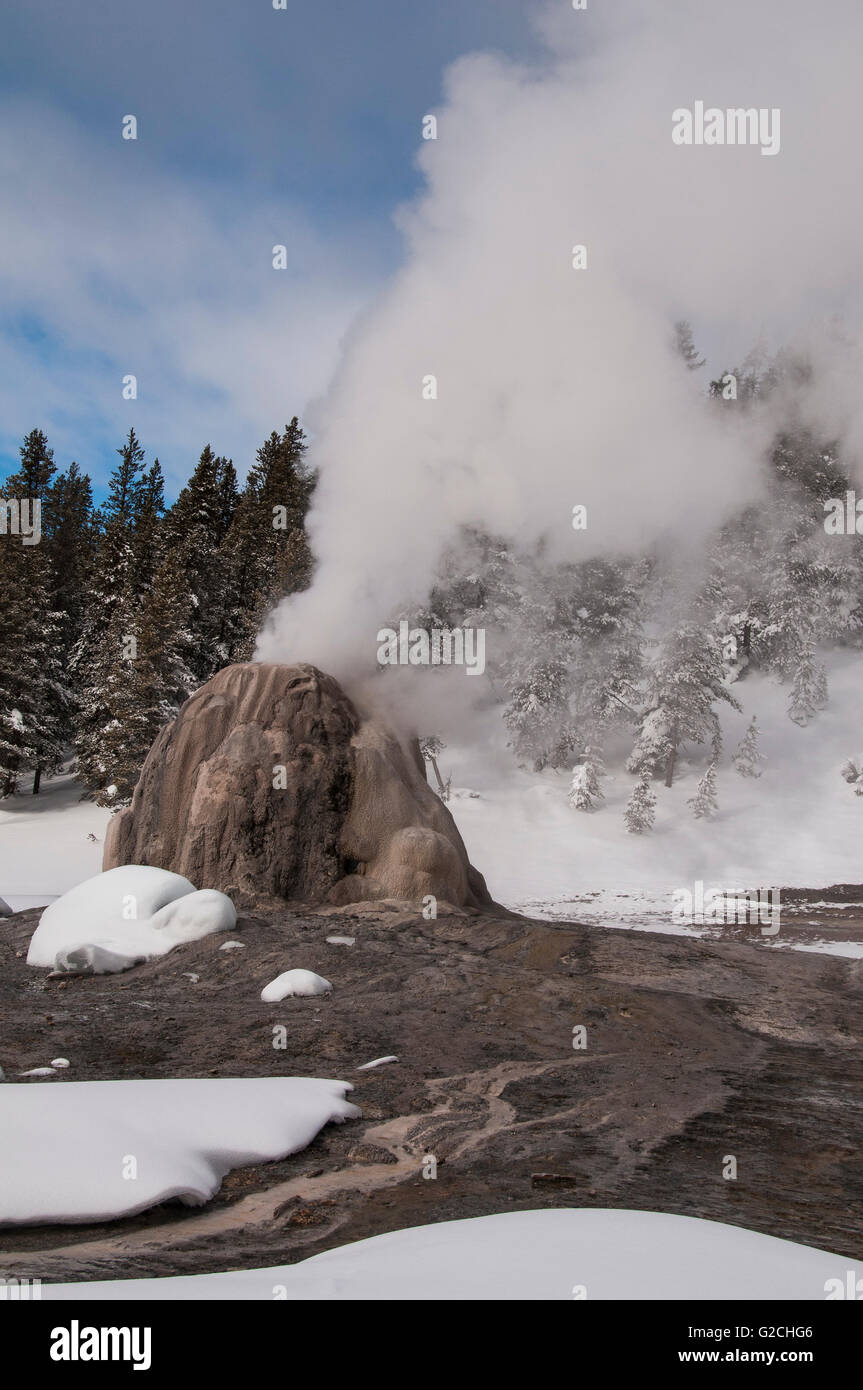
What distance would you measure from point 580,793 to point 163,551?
19310 mm

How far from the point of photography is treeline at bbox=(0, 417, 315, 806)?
32.6 metres

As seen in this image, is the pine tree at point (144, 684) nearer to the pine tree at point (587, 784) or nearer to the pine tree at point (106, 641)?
the pine tree at point (106, 641)

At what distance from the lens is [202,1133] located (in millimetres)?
5867

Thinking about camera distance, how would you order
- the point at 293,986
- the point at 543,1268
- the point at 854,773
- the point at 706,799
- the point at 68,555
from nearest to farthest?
the point at 543,1268
the point at 293,986
the point at 706,799
the point at 854,773
the point at 68,555

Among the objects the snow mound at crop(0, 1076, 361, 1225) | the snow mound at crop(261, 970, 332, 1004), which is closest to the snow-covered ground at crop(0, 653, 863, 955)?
the snow mound at crop(261, 970, 332, 1004)

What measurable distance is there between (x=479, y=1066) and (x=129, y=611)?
104ft

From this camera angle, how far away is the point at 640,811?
30.5m

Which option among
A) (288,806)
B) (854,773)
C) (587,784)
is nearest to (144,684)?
(587,784)

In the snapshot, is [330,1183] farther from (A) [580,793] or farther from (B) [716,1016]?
(A) [580,793]

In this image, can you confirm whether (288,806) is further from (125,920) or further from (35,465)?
(35,465)

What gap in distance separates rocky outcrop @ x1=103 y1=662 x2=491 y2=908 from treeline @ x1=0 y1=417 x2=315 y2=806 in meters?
12.8

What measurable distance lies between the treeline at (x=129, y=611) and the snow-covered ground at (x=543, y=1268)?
2506 cm

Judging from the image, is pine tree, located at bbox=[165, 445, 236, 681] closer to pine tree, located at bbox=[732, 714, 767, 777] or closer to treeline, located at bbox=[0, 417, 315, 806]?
treeline, located at bbox=[0, 417, 315, 806]
